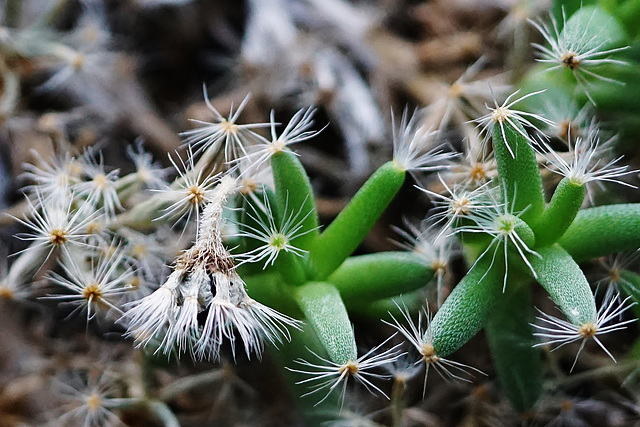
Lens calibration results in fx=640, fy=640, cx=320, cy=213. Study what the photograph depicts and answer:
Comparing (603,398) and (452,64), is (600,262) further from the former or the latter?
(452,64)

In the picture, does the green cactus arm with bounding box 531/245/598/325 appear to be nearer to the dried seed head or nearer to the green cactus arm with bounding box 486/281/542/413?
the green cactus arm with bounding box 486/281/542/413

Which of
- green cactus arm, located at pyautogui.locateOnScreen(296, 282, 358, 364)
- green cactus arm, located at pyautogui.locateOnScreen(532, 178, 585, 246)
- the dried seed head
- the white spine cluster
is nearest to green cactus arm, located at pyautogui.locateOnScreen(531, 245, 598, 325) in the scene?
green cactus arm, located at pyautogui.locateOnScreen(532, 178, 585, 246)

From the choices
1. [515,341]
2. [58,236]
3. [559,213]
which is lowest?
[515,341]

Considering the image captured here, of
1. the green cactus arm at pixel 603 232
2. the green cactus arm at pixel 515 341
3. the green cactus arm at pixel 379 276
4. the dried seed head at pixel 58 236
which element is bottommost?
the green cactus arm at pixel 515 341

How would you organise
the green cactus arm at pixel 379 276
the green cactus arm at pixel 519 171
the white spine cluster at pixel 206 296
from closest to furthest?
the white spine cluster at pixel 206 296, the green cactus arm at pixel 519 171, the green cactus arm at pixel 379 276

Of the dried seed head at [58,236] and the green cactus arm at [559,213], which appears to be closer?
the green cactus arm at [559,213]

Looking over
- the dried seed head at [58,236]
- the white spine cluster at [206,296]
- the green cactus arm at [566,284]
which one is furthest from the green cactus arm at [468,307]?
the dried seed head at [58,236]

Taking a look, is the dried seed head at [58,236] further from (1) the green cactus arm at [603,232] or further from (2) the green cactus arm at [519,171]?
(1) the green cactus arm at [603,232]

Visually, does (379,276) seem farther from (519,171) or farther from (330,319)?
(519,171)

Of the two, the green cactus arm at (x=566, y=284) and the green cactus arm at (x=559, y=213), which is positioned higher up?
the green cactus arm at (x=559, y=213)

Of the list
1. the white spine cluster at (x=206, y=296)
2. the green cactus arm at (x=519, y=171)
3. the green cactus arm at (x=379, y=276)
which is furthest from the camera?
the green cactus arm at (x=379, y=276)

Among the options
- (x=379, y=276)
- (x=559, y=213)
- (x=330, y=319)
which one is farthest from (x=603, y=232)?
(x=330, y=319)
